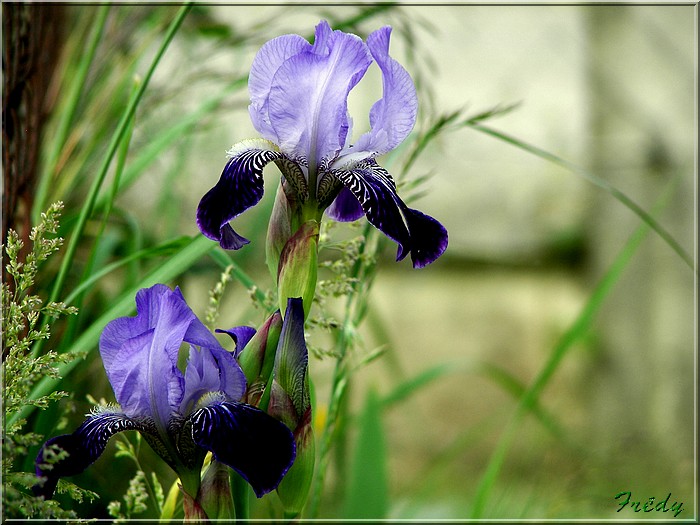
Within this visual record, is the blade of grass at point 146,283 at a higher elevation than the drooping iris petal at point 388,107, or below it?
below

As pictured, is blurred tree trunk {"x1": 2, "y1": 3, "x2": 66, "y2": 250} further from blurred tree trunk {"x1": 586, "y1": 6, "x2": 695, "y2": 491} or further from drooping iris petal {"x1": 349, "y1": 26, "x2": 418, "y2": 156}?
blurred tree trunk {"x1": 586, "y1": 6, "x2": 695, "y2": 491}

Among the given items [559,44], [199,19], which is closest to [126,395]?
A: [199,19]

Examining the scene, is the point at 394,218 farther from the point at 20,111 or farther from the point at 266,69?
the point at 20,111

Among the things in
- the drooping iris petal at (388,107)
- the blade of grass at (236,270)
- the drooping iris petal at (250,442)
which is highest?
the drooping iris petal at (388,107)

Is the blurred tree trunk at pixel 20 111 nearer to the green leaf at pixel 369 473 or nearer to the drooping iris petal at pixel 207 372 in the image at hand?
the drooping iris petal at pixel 207 372

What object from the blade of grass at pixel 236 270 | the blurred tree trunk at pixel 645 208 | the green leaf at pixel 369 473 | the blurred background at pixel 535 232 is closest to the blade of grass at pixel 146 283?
the blade of grass at pixel 236 270

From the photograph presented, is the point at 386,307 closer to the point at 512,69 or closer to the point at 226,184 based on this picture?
the point at 512,69
